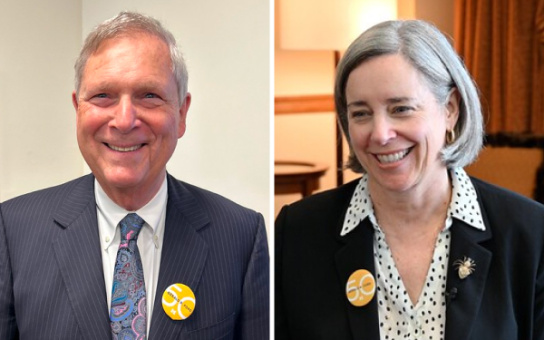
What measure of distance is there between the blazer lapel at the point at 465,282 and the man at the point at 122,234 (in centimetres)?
58

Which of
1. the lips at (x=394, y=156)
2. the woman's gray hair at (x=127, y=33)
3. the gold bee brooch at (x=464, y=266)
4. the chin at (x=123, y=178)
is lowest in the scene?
the gold bee brooch at (x=464, y=266)

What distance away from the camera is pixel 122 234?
1.88 meters

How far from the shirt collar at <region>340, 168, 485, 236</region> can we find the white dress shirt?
24.5 inches

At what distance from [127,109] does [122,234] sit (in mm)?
339

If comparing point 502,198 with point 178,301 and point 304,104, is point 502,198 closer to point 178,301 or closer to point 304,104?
point 304,104

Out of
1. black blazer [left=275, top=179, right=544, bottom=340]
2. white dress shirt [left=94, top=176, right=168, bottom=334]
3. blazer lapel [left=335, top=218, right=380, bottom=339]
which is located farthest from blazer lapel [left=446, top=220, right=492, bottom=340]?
white dress shirt [left=94, top=176, right=168, bottom=334]

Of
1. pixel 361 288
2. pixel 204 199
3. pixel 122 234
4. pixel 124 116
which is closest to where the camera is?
pixel 124 116

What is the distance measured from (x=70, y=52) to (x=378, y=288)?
44.2 inches

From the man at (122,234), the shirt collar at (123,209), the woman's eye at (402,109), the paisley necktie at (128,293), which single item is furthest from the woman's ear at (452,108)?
the paisley necktie at (128,293)

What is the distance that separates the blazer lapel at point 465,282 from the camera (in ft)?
6.74

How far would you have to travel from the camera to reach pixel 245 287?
2002 mm

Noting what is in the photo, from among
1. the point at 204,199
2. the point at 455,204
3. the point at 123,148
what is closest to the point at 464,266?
the point at 455,204

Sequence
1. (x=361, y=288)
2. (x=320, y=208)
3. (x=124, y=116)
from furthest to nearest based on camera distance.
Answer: (x=320, y=208), (x=361, y=288), (x=124, y=116)

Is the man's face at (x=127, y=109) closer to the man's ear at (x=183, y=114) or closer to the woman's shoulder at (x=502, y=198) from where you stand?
the man's ear at (x=183, y=114)
